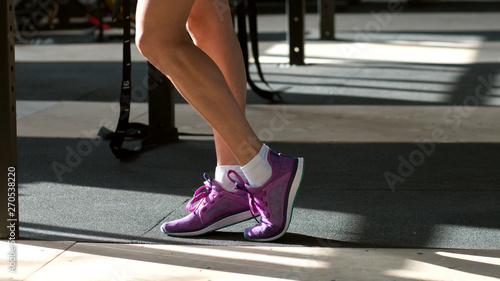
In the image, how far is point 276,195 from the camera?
1.89 m

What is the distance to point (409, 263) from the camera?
1722mm

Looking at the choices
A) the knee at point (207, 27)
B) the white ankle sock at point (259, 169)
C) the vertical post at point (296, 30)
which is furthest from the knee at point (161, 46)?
the vertical post at point (296, 30)

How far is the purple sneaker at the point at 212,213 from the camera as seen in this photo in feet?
6.50

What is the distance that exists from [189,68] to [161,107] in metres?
1.63

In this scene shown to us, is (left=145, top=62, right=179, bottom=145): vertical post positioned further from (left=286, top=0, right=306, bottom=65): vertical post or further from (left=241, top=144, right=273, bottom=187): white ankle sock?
(left=286, top=0, right=306, bottom=65): vertical post

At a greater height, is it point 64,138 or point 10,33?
point 10,33

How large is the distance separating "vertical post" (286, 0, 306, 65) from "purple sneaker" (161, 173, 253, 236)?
167 inches

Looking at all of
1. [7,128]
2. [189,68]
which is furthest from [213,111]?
[7,128]

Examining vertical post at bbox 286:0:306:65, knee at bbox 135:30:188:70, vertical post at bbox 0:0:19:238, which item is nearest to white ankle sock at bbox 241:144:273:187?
knee at bbox 135:30:188:70

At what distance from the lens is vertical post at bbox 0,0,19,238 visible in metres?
1.81

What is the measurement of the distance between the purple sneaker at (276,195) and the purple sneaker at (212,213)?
0.09 metres

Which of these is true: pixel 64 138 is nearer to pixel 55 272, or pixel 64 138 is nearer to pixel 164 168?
pixel 164 168

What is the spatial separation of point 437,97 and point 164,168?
7.47 feet

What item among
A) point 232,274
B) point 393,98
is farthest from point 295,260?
point 393,98
